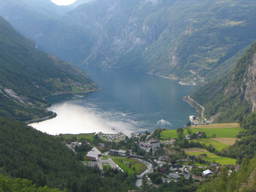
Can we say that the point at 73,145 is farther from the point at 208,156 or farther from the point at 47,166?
the point at 208,156

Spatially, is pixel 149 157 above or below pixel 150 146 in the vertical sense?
below

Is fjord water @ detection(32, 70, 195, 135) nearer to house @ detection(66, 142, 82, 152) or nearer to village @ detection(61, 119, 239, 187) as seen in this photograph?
village @ detection(61, 119, 239, 187)

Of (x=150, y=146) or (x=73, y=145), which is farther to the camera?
(x=150, y=146)

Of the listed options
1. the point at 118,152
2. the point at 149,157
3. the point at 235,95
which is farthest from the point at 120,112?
the point at 149,157

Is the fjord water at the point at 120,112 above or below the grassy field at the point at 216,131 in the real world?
above

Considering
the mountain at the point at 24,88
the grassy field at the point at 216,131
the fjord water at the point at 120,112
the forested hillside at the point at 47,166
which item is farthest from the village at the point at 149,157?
the mountain at the point at 24,88

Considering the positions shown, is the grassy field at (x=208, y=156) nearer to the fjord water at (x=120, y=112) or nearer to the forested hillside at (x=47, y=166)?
the forested hillside at (x=47, y=166)

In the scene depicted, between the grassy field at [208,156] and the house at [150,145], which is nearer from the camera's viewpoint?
the grassy field at [208,156]
